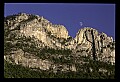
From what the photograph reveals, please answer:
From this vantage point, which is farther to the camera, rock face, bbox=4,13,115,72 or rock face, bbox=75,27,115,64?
rock face, bbox=75,27,115,64

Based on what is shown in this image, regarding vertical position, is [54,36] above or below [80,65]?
above

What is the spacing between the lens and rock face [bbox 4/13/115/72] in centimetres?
4053

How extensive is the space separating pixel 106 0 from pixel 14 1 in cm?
56

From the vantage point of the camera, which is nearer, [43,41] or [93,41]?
[43,41]

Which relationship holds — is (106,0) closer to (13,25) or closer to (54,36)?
(13,25)

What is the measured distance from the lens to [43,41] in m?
49.9

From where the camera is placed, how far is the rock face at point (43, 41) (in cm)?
4053

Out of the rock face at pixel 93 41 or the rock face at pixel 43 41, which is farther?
the rock face at pixel 93 41
